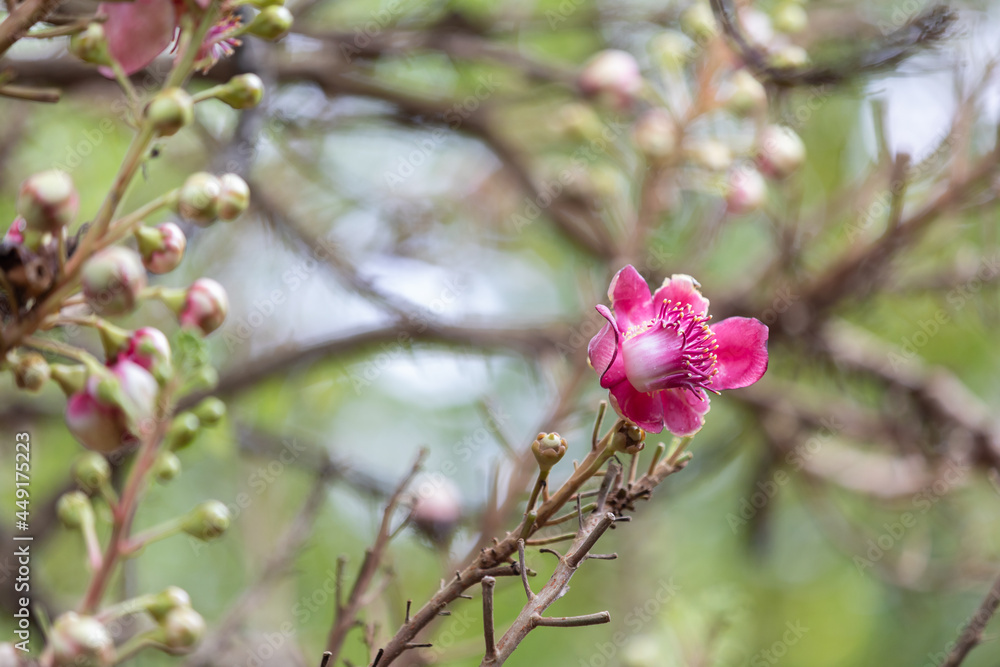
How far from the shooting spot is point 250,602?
1.28 metres

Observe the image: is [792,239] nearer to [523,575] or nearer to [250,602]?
[250,602]

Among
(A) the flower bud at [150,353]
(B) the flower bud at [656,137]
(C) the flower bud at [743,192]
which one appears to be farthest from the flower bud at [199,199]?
(C) the flower bud at [743,192]

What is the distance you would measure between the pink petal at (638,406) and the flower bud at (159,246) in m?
0.40

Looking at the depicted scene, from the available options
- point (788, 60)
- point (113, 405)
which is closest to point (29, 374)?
point (113, 405)

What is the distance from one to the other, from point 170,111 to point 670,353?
0.47m

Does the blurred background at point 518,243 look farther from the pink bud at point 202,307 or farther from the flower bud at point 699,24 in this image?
the pink bud at point 202,307

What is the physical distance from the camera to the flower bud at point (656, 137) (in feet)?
5.91

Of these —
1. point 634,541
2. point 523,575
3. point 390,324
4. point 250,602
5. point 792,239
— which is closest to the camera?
point 523,575

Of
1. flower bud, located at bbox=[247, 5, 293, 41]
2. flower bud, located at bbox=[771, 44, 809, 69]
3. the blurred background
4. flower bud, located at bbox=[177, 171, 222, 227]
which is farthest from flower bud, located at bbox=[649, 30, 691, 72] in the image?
flower bud, located at bbox=[177, 171, 222, 227]

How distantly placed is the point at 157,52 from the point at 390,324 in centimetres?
118

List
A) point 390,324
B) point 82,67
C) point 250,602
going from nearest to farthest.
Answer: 1. point 250,602
2. point 82,67
3. point 390,324

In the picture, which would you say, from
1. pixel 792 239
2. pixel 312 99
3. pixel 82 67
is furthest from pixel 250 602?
pixel 792 239

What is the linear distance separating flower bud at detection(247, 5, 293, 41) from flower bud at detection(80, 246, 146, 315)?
0.83ft

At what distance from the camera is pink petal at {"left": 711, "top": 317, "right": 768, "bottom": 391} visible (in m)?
0.77
